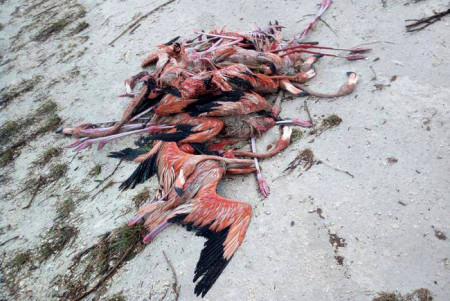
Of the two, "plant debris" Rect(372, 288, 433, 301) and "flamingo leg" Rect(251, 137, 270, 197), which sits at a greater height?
"flamingo leg" Rect(251, 137, 270, 197)

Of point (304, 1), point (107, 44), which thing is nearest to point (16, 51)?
point (107, 44)

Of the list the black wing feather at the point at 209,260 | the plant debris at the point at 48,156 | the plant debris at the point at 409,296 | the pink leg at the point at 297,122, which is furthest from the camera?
the plant debris at the point at 48,156

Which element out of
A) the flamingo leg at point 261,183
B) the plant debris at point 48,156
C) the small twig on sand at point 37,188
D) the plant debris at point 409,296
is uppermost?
the flamingo leg at point 261,183

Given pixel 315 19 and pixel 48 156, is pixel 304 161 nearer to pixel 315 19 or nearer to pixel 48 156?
pixel 315 19

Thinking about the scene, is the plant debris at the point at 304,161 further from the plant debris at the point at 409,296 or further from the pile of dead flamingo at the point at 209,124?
the plant debris at the point at 409,296

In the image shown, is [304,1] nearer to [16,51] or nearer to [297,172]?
[297,172]

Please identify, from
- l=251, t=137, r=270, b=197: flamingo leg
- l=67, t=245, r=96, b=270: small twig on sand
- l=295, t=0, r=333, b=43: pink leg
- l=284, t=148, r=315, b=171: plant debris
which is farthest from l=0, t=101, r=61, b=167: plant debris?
l=295, t=0, r=333, b=43: pink leg

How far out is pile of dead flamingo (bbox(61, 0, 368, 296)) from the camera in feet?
9.25

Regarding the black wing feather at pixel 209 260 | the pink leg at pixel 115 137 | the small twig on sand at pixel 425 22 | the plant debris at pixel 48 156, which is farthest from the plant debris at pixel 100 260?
the small twig on sand at pixel 425 22

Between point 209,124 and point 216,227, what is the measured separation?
40.0 inches

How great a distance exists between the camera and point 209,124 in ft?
10.8

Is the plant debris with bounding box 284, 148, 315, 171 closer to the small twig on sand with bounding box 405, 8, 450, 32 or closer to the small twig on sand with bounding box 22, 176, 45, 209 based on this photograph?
the small twig on sand with bounding box 405, 8, 450, 32

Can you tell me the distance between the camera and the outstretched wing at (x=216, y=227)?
2607 mm

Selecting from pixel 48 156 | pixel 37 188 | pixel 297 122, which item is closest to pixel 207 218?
pixel 297 122
